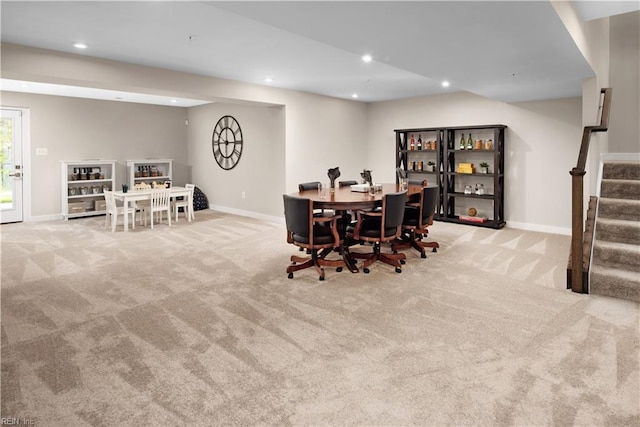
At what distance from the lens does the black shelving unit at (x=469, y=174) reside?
662 cm

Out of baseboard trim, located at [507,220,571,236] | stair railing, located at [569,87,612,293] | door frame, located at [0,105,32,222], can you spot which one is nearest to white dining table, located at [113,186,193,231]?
door frame, located at [0,105,32,222]

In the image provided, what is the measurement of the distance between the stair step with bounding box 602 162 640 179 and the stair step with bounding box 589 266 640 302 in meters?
1.58

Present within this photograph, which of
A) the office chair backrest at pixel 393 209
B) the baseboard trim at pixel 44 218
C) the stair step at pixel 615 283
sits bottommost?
the stair step at pixel 615 283

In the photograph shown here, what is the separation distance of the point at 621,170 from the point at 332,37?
12.3 feet

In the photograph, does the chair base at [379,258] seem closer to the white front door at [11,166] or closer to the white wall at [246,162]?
the white wall at [246,162]

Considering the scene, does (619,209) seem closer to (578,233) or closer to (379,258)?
(578,233)

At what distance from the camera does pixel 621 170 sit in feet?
15.1

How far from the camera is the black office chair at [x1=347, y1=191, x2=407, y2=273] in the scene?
4184 millimetres

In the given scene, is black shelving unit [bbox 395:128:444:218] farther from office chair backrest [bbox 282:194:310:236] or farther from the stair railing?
office chair backrest [bbox 282:194:310:236]

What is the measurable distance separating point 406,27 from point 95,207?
302 inches

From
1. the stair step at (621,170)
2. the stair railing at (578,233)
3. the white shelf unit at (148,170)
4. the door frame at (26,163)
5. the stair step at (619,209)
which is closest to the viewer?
the stair railing at (578,233)

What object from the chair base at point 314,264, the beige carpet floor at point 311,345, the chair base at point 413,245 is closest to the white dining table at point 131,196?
the beige carpet floor at point 311,345

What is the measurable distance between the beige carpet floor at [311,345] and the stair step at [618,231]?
1.88 feet

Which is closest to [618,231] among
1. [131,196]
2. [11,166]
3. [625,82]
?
[625,82]
